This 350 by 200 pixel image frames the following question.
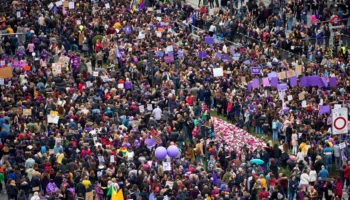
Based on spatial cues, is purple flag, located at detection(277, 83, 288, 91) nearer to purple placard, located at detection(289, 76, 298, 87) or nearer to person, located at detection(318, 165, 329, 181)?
purple placard, located at detection(289, 76, 298, 87)

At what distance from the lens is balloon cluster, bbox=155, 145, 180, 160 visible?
55.0 meters

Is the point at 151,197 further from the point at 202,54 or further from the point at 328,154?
the point at 202,54

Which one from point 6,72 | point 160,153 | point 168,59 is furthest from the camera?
point 168,59

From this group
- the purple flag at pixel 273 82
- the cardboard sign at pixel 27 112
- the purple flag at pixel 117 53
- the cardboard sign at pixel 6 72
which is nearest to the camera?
the cardboard sign at pixel 27 112

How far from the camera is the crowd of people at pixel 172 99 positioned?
2068 inches

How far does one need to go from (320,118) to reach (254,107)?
3.45 m

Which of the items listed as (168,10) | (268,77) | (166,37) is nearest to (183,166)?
(268,77)

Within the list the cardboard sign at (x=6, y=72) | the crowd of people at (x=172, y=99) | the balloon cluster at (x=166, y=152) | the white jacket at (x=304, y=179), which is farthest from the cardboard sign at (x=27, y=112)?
the white jacket at (x=304, y=179)

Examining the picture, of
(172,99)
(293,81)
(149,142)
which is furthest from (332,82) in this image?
(149,142)

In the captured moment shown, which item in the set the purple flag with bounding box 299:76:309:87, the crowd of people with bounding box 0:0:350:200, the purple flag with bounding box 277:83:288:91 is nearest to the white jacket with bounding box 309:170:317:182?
the crowd of people with bounding box 0:0:350:200

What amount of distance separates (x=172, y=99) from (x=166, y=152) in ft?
23.1

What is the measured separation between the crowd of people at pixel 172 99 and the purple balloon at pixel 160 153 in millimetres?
192

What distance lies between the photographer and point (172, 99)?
6188 cm

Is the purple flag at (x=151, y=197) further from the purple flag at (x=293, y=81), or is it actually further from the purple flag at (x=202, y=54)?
the purple flag at (x=202, y=54)
